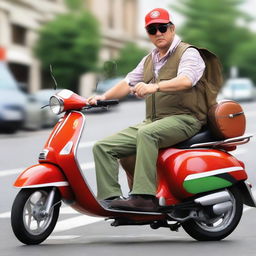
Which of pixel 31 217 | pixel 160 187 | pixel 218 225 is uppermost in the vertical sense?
pixel 160 187

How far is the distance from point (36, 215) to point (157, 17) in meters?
1.65

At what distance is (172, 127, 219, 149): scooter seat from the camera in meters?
7.01

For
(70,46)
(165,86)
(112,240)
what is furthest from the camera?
(70,46)

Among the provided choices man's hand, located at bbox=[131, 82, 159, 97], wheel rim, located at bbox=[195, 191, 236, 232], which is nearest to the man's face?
man's hand, located at bbox=[131, 82, 159, 97]

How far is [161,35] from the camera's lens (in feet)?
22.7

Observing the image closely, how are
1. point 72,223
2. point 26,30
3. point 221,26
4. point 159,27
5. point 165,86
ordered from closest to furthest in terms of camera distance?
point 165,86 → point 159,27 → point 72,223 → point 26,30 → point 221,26

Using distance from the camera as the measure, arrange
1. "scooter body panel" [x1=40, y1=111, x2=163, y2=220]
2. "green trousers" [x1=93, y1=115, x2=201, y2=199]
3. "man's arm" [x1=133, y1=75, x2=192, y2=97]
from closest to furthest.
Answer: "man's arm" [x1=133, y1=75, x2=192, y2=97], "scooter body panel" [x1=40, y1=111, x2=163, y2=220], "green trousers" [x1=93, y1=115, x2=201, y2=199]

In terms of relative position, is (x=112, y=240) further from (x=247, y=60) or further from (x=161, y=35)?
(x=247, y=60)

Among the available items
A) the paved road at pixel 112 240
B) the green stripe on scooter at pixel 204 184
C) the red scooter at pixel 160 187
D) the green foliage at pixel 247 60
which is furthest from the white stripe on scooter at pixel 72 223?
the green foliage at pixel 247 60

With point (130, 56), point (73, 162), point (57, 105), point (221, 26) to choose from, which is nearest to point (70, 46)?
point (130, 56)

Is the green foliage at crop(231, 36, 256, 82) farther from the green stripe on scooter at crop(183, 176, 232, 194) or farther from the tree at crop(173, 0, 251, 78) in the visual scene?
the green stripe on scooter at crop(183, 176, 232, 194)

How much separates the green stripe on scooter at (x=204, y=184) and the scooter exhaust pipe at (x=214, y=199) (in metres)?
0.05

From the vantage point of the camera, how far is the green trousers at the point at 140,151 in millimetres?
6797

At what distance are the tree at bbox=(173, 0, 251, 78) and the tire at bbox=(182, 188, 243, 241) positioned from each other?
85006mm
